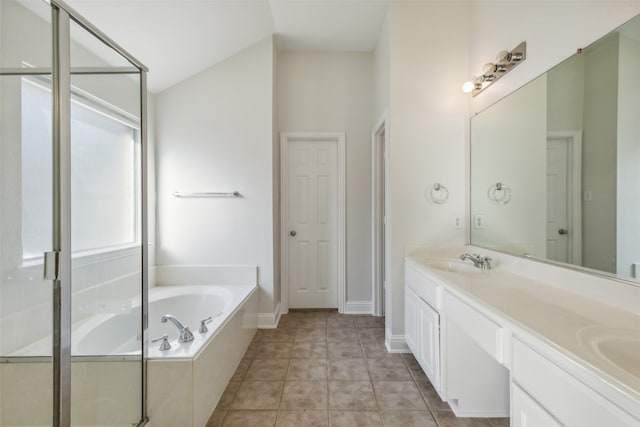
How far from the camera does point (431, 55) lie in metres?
2.13

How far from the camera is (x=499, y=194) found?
184 cm

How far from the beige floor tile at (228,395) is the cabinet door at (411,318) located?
4.13 ft

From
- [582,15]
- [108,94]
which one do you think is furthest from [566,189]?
[108,94]

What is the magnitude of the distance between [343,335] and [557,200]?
1.90 m

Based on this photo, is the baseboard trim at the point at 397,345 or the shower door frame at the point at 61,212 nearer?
the shower door frame at the point at 61,212

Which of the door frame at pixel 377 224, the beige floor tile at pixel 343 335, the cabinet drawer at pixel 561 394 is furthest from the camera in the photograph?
the door frame at pixel 377 224

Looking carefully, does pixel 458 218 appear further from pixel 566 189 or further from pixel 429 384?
pixel 429 384

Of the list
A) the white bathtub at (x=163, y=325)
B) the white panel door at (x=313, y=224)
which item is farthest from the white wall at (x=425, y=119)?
the white bathtub at (x=163, y=325)

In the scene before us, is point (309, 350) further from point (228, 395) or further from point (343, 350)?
point (228, 395)

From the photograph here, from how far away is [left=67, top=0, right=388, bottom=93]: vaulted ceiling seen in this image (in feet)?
6.05

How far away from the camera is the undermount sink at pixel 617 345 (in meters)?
0.76

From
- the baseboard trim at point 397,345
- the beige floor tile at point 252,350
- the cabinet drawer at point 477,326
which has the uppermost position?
the cabinet drawer at point 477,326

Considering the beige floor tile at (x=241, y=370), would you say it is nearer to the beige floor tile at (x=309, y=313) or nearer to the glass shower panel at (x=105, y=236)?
the glass shower panel at (x=105, y=236)

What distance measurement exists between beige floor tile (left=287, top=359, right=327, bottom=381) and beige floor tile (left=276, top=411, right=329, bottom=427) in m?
0.31
